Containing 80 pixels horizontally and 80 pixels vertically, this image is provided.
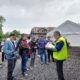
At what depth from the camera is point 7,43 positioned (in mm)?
9430

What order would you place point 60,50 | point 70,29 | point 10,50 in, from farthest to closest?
point 70,29, point 10,50, point 60,50

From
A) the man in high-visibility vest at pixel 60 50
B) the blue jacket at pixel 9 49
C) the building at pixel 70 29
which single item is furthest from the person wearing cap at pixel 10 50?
the building at pixel 70 29

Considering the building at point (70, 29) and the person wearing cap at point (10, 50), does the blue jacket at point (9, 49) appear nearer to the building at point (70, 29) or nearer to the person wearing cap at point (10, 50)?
the person wearing cap at point (10, 50)

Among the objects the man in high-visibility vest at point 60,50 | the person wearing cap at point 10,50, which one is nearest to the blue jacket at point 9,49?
the person wearing cap at point 10,50

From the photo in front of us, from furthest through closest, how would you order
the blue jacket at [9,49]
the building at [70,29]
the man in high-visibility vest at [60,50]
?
the building at [70,29], the blue jacket at [9,49], the man in high-visibility vest at [60,50]

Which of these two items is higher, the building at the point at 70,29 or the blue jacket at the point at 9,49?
the building at the point at 70,29

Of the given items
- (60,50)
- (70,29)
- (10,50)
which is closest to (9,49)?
(10,50)

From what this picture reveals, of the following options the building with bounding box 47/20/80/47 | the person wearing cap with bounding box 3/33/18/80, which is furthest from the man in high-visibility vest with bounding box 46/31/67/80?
the building with bounding box 47/20/80/47

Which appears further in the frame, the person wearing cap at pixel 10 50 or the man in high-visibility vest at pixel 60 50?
the person wearing cap at pixel 10 50

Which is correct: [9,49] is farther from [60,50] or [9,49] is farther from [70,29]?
[70,29]

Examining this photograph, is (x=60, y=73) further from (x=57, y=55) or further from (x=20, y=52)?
(x=20, y=52)

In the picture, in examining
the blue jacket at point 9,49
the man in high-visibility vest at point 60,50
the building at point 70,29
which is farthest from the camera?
the building at point 70,29

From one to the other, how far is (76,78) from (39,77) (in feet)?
4.44

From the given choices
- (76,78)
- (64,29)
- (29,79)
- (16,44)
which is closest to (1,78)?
(29,79)
